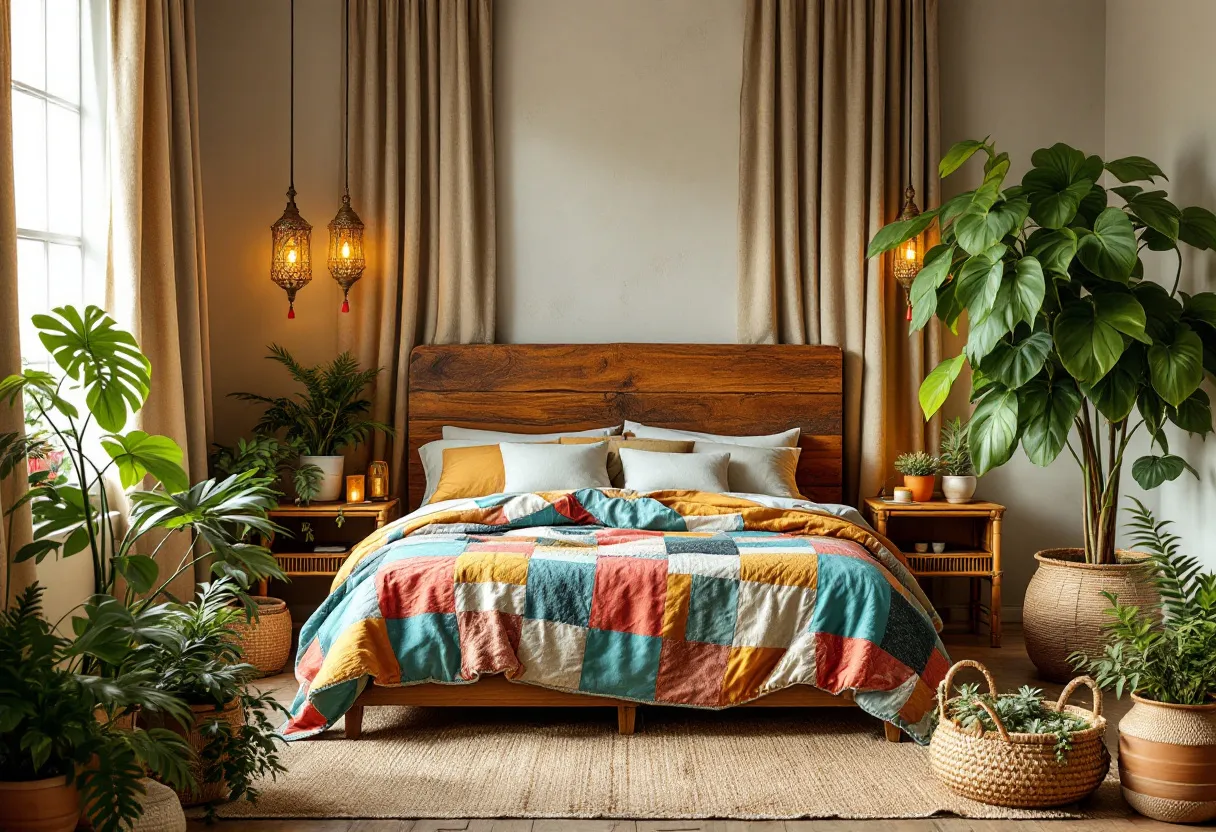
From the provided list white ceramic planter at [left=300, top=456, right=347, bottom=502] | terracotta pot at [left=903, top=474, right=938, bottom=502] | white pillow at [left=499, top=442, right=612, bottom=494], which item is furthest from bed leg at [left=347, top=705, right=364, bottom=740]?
terracotta pot at [left=903, top=474, right=938, bottom=502]

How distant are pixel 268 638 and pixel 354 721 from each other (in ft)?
2.90

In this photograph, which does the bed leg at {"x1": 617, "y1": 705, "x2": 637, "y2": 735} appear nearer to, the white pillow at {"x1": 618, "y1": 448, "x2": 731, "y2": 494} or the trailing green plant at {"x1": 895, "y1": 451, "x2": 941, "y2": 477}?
the white pillow at {"x1": 618, "y1": 448, "x2": 731, "y2": 494}

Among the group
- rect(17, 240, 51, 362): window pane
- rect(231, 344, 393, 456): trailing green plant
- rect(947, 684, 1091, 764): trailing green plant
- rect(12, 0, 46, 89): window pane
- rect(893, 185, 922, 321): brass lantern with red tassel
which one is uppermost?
rect(12, 0, 46, 89): window pane

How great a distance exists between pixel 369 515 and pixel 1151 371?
2.95 m

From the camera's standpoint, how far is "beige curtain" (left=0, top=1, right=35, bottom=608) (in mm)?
2939

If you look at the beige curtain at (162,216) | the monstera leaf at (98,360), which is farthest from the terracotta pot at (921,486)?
the monstera leaf at (98,360)

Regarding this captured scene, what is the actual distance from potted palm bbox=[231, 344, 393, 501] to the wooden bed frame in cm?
26

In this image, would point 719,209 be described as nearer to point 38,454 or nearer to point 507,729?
point 507,729

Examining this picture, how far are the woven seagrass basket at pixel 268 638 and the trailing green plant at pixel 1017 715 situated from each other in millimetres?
2416

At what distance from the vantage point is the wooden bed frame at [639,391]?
4.97 m

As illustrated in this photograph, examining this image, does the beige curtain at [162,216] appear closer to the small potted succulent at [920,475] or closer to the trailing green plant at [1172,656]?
the small potted succulent at [920,475]

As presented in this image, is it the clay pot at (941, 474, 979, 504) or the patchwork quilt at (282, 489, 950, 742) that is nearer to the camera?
the patchwork quilt at (282, 489, 950, 742)

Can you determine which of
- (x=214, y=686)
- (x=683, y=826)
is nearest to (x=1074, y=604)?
(x=683, y=826)

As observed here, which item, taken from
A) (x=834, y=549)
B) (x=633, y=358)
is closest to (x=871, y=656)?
(x=834, y=549)
